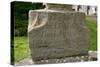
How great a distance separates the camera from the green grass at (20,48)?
3057mm

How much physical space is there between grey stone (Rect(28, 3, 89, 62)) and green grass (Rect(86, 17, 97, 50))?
0.25ft

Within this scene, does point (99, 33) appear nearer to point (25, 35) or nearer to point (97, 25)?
point (97, 25)

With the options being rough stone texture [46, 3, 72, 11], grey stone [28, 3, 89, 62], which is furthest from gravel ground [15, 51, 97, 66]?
rough stone texture [46, 3, 72, 11]

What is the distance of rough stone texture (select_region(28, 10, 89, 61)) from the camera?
3168mm

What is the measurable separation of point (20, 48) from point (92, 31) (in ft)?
4.07

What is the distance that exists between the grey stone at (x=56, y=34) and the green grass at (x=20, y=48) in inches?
3.0

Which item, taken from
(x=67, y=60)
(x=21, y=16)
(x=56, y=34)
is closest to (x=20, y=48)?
(x=21, y=16)

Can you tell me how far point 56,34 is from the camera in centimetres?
329

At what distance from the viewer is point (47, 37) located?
128 inches

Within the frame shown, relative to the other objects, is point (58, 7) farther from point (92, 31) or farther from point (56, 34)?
point (92, 31)

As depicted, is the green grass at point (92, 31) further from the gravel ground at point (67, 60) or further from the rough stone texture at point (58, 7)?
the rough stone texture at point (58, 7)

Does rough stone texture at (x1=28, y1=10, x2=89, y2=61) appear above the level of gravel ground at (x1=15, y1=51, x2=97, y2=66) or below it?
above

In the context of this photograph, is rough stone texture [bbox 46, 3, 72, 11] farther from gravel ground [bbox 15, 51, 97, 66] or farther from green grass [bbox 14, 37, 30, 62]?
gravel ground [bbox 15, 51, 97, 66]

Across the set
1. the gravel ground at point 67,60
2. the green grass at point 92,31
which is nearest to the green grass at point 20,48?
the gravel ground at point 67,60
